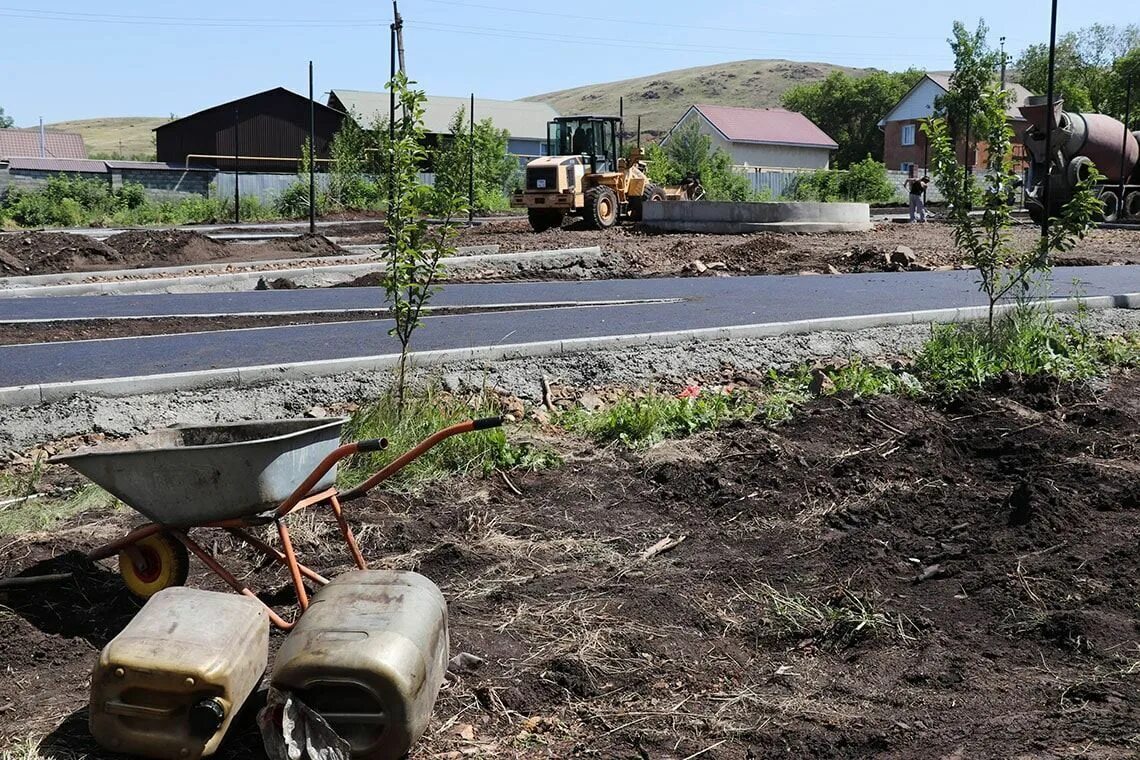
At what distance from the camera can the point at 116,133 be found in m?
159

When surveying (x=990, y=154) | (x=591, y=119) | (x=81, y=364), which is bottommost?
(x=81, y=364)

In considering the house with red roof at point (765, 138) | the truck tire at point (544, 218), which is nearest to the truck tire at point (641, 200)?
the truck tire at point (544, 218)

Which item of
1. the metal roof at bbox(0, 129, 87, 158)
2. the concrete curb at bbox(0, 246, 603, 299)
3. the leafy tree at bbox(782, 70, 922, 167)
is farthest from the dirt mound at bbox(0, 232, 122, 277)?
the leafy tree at bbox(782, 70, 922, 167)

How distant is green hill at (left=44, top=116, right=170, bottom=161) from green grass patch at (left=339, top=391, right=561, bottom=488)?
12559cm

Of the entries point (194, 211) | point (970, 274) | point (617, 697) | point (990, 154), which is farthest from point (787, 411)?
point (194, 211)

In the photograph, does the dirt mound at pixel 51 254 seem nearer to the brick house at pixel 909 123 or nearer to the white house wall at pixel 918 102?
the brick house at pixel 909 123

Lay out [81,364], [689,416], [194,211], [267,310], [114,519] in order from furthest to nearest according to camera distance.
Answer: [194,211]
[267,310]
[81,364]
[689,416]
[114,519]

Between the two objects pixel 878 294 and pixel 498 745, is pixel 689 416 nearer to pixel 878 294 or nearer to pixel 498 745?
pixel 498 745

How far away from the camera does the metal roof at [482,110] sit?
76750 mm

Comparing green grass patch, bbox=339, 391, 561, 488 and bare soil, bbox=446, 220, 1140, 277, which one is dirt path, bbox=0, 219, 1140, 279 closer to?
bare soil, bbox=446, 220, 1140, 277

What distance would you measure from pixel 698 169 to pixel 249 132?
98.8 ft

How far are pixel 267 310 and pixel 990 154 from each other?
759 cm

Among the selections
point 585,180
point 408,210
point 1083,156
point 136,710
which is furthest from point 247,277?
point 1083,156

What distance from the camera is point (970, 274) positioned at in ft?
51.4
